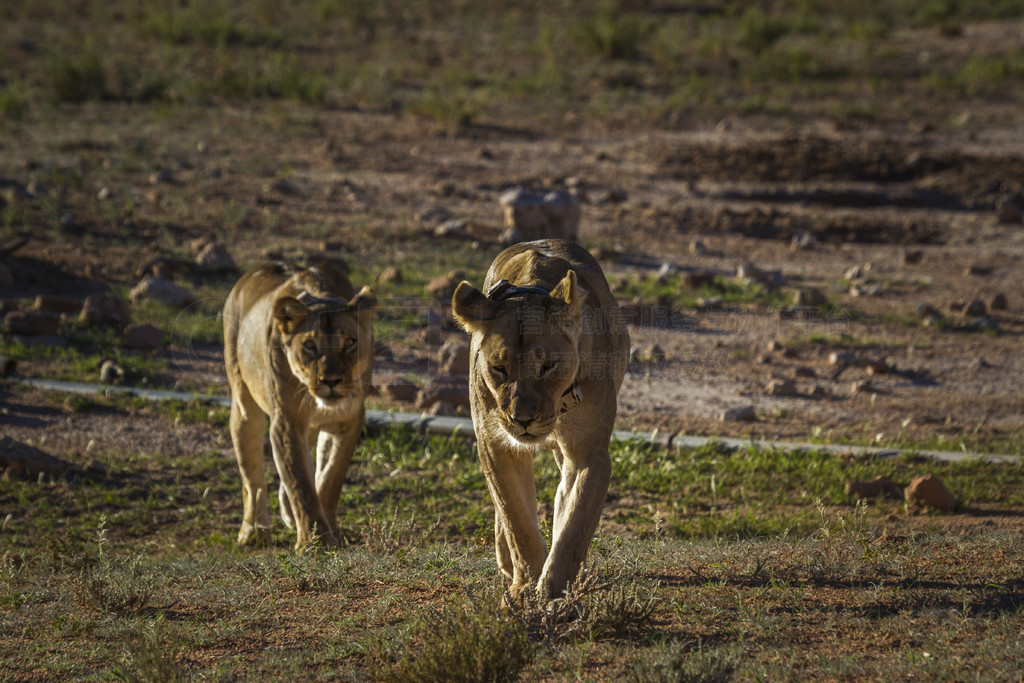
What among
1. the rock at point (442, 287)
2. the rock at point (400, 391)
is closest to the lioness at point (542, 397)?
the rock at point (400, 391)

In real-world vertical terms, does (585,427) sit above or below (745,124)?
below

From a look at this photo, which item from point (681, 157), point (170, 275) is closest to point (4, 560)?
point (170, 275)

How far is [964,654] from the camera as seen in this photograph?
13.4ft

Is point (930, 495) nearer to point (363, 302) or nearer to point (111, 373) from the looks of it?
point (363, 302)

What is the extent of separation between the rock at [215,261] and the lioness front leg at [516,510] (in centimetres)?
862

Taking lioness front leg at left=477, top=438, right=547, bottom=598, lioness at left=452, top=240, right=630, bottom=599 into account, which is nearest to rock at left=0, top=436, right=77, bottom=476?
lioness at left=452, top=240, right=630, bottom=599

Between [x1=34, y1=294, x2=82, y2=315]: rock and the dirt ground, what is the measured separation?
85cm

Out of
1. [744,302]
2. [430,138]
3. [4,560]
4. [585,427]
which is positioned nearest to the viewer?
[585,427]

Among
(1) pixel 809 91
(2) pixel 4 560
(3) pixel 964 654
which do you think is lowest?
(2) pixel 4 560

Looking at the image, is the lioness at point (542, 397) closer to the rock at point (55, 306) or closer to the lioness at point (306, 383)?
the lioness at point (306, 383)

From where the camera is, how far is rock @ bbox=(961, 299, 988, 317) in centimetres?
1196

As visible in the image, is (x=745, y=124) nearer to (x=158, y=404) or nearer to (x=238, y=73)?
(x=238, y=73)

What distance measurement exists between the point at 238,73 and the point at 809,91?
1168 cm

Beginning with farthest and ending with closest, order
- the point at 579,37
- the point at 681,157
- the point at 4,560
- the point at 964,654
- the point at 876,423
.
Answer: the point at 579,37 < the point at 681,157 < the point at 876,423 < the point at 4,560 < the point at 964,654
